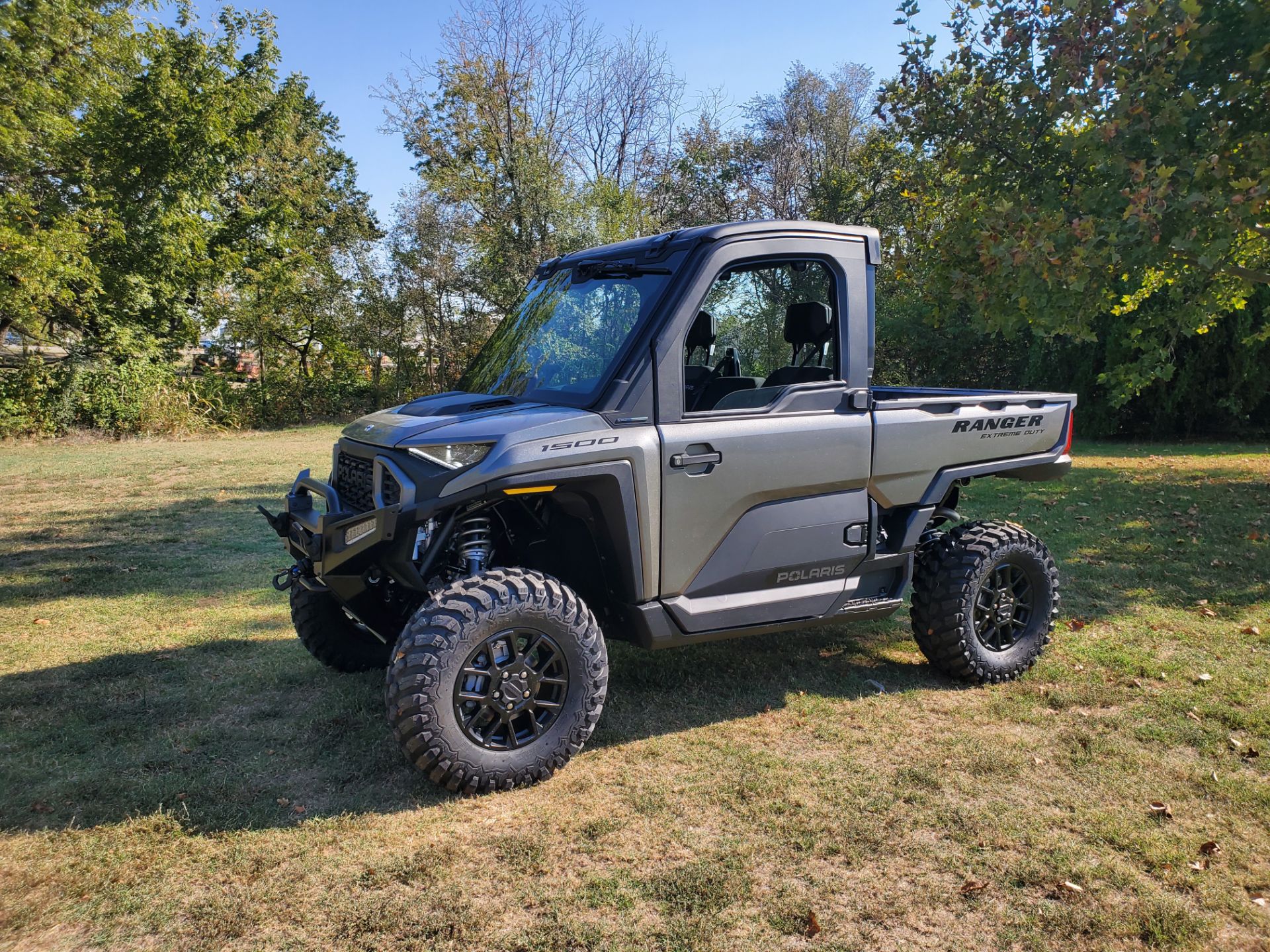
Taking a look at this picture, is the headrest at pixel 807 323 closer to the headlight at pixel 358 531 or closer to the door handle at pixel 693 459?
the door handle at pixel 693 459

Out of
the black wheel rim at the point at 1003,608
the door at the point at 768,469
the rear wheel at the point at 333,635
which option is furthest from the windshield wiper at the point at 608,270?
the black wheel rim at the point at 1003,608

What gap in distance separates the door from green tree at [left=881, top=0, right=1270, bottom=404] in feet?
14.6

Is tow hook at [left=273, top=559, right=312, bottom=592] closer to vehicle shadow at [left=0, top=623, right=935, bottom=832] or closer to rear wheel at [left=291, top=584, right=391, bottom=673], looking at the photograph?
rear wheel at [left=291, top=584, right=391, bottom=673]

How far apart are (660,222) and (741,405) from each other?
2319 cm

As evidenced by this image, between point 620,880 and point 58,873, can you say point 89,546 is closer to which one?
point 58,873

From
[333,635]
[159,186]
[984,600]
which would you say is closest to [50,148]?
[159,186]

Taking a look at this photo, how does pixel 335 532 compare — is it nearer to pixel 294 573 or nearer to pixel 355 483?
pixel 355 483

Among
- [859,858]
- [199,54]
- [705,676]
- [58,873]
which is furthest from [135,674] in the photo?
[199,54]

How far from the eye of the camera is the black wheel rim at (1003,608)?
4.75m

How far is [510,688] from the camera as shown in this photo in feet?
11.5

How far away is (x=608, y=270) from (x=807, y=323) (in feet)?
3.35

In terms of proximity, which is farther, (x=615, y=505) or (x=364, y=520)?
(x=615, y=505)

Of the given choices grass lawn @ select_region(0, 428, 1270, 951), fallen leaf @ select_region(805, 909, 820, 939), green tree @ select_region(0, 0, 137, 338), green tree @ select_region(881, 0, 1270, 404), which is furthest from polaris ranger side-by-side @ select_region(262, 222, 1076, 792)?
green tree @ select_region(0, 0, 137, 338)

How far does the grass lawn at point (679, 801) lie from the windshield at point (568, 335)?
5.44 feet
